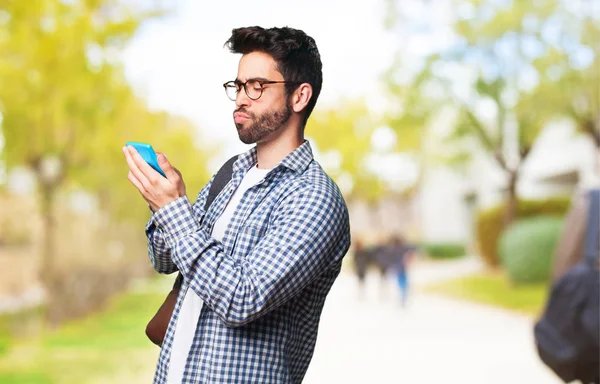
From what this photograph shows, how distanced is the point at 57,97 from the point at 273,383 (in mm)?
7790

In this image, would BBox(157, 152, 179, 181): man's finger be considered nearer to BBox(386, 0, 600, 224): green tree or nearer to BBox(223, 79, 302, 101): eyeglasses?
BBox(223, 79, 302, 101): eyeglasses

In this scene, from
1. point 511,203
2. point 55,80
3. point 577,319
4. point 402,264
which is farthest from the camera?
point 511,203

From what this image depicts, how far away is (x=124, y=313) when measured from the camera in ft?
39.6

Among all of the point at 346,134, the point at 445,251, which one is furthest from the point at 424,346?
the point at 346,134

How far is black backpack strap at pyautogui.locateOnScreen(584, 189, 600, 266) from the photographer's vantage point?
272 cm

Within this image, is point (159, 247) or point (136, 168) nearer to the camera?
point (136, 168)

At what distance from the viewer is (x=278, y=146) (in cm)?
140

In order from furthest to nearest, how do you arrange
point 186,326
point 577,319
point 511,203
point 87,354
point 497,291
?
1. point 511,203
2. point 497,291
3. point 87,354
4. point 577,319
5. point 186,326

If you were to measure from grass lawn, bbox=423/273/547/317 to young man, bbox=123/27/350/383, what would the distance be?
8.87 metres

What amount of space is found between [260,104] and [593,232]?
176cm

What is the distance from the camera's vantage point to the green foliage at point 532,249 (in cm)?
1123

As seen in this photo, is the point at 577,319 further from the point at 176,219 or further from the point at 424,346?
the point at 424,346

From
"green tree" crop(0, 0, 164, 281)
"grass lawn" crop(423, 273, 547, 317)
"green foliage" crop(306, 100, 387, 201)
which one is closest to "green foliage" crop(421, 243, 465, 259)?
"green foliage" crop(306, 100, 387, 201)

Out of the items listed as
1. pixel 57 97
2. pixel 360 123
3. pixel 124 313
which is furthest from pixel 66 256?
pixel 360 123
